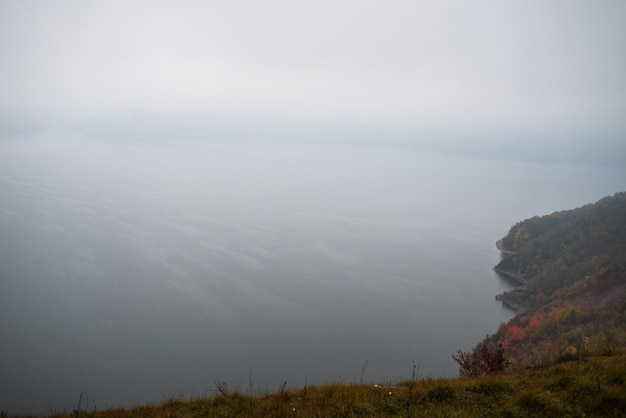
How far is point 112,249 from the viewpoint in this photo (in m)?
38.5

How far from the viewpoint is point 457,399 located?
4031 mm

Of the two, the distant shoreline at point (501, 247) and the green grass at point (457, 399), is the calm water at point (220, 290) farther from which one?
the distant shoreline at point (501, 247)

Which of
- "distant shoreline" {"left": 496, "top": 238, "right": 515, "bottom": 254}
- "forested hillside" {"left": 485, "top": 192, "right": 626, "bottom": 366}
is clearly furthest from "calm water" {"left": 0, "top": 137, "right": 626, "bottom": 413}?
"forested hillside" {"left": 485, "top": 192, "right": 626, "bottom": 366}

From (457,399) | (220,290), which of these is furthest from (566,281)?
(457,399)

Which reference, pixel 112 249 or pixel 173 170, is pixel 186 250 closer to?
pixel 112 249

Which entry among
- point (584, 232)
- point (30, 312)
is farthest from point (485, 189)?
point (30, 312)

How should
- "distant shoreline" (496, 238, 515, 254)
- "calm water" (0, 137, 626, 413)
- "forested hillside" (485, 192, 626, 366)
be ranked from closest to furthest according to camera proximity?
"calm water" (0, 137, 626, 413) < "forested hillside" (485, 192, 626, 366) < "distant shoreline" (496, 238, 515, 254)

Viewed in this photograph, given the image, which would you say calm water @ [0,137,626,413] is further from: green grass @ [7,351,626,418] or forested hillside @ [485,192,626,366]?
forested hillside @ [485,192,626,366]

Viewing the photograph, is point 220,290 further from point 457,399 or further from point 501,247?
point 501,247

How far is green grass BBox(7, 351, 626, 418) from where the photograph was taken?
3.64m

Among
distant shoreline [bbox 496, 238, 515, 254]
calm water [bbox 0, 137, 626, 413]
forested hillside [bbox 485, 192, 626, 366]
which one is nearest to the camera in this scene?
calm water [bbox 0, 137, 626, 413]

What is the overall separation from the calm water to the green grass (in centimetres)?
79

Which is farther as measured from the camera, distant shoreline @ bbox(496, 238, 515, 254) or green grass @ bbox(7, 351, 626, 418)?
distant shoreline @ bbox(496, 238, 515, 254)

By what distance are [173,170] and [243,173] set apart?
20.8 m
